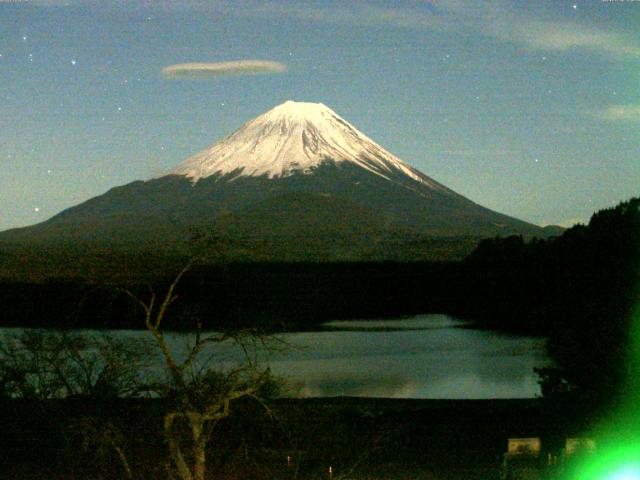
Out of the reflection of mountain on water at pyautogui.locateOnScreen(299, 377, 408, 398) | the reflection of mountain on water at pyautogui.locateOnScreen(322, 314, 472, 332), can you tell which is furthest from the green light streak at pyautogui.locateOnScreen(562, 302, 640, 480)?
the reflection of mountain on water at pyautogui.locateOnScreen(322, 314, 472, 332)

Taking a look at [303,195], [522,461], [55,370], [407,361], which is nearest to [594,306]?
[522,461]

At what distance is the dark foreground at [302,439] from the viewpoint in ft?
23.4

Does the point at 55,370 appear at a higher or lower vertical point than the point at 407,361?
higher

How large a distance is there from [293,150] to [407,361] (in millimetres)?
51774

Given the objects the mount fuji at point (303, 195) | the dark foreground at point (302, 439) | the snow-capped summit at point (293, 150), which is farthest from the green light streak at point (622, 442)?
the snow-capped summit at point (293, 150)

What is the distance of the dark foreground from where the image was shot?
281 inches

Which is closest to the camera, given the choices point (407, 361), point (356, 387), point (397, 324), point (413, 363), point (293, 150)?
point (356, 387)

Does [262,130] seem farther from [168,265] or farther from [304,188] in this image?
[168,265]

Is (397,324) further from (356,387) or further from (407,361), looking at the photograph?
(356,387)

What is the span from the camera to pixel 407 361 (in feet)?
66.9

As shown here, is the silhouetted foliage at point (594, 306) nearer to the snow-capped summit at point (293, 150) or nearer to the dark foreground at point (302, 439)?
the dark foreground at point (302, 439)

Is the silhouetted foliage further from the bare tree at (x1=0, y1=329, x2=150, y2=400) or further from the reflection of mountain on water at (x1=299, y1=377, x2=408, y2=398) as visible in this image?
the bare tree at (x1=0, y1=329, x2=150, y2=400)

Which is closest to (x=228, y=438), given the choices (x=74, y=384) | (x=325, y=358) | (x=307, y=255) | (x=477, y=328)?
(x=74, y=384)

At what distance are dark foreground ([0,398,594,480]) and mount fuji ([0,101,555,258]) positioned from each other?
98.8 feet
